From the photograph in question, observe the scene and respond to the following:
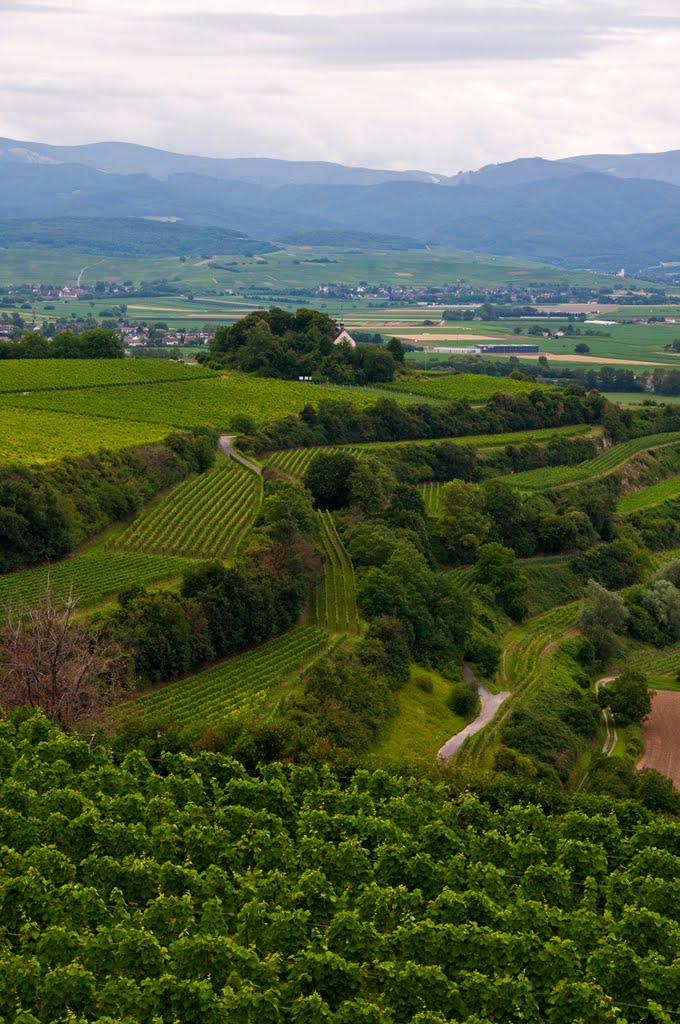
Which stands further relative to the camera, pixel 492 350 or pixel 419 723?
pixel 492 350

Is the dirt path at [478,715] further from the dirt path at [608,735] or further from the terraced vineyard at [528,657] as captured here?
the dirt path at [608,735]

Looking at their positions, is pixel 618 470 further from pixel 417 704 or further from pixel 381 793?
pixel 381 793

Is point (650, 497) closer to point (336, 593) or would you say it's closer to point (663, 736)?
point (663, 736)

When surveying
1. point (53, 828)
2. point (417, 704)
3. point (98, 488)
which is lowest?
point (417, 704)

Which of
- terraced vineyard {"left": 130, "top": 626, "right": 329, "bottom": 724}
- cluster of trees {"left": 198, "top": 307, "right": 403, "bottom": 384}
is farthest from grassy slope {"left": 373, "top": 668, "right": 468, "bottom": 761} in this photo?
cluster of trees {"left": 198, "top": 307, "right": 403, "bottom": 384}

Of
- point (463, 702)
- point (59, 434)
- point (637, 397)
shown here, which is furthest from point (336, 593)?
point (637, 397)

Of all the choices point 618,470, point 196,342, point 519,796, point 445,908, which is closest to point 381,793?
point 519,796
